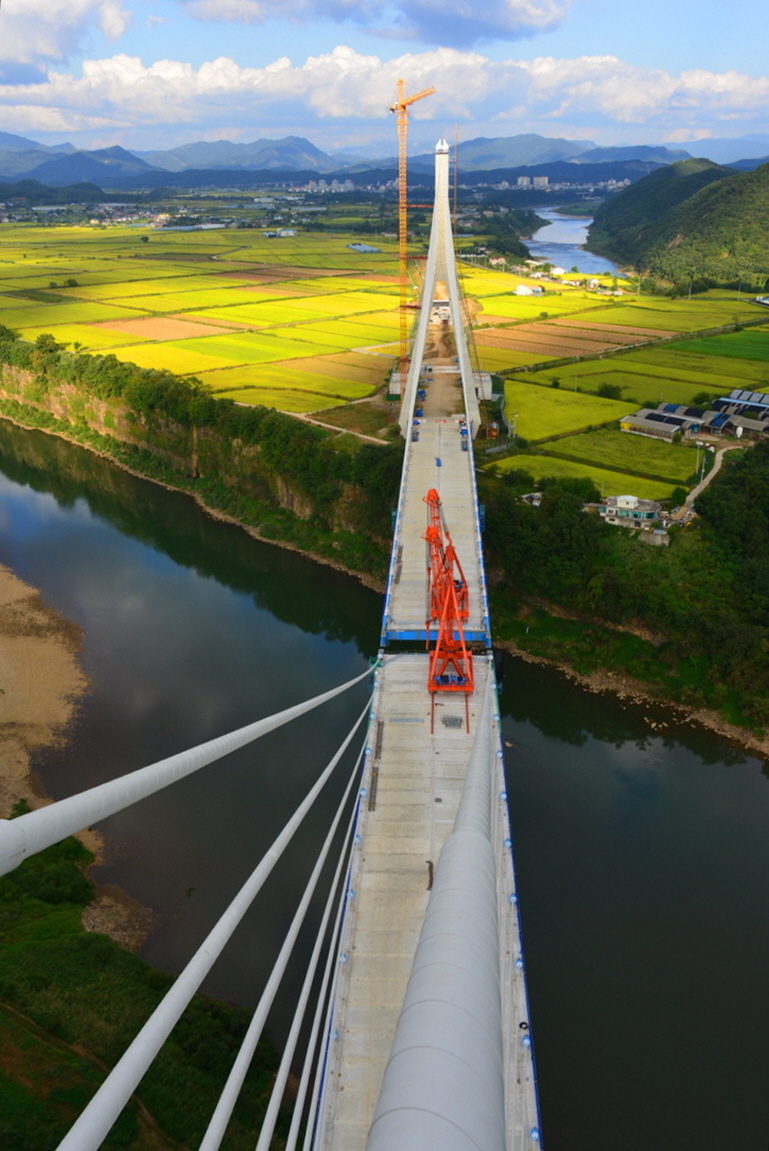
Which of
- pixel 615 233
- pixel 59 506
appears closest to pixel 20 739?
pixel 59 506

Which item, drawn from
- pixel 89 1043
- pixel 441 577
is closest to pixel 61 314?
pixel 441 577

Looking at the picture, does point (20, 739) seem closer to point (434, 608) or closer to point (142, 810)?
point (142, 810)

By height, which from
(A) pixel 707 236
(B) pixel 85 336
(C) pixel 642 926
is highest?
(A) pixel 707 236

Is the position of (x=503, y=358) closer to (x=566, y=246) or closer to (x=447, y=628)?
(x=447, y=628)

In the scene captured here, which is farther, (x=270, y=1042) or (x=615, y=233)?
(x=615, y=233)

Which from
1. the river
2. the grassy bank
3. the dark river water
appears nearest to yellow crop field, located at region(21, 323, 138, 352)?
the dark river water

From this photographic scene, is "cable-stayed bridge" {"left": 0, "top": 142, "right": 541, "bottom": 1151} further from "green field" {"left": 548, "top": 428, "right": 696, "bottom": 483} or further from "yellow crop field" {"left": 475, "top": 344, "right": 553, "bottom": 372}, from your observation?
"yellow crop field" {"left": 475, "top": 344, "right": 553, "bottom": 372}
